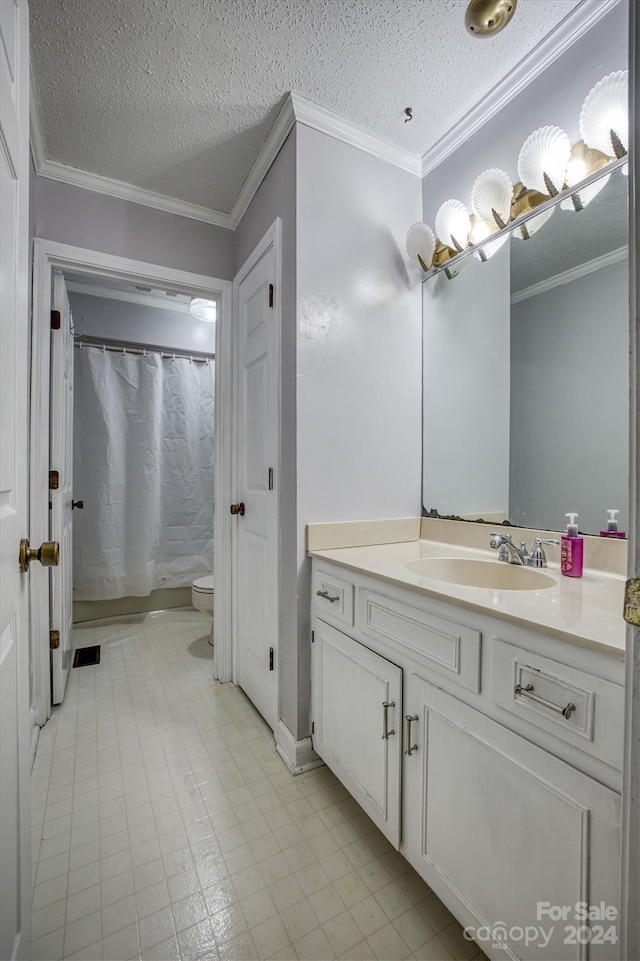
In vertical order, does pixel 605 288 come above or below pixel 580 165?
below

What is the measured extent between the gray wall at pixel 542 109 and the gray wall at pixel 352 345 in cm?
21

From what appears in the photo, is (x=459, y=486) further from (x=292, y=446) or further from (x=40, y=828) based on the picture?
(x=40, y=828)

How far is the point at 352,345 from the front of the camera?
1.65 m

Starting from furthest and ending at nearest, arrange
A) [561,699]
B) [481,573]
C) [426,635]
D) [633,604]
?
[481,573]
[426,635]
[561,699]
[633,604]

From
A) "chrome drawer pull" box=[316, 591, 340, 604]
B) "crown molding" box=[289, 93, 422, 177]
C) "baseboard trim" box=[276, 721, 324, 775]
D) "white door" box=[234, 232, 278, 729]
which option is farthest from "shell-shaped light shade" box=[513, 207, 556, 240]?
"baseboard trim" box=[276, 721, 324, 775]

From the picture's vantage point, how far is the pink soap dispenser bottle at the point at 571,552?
45.6 inches

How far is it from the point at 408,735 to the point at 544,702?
44 cm

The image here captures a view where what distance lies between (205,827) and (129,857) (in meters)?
0.21

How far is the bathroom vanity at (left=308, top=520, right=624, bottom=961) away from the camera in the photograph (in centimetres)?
68

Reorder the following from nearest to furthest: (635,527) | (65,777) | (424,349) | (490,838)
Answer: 1. (635,527)
2. (490,838)
3. (65,777)
4. (424,349)

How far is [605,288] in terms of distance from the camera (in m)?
1.21

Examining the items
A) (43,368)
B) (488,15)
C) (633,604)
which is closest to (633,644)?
(633,604)

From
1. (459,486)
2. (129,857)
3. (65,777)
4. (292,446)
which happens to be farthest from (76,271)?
(129,857)

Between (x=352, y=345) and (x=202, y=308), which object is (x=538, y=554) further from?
(x=202, y=308)
